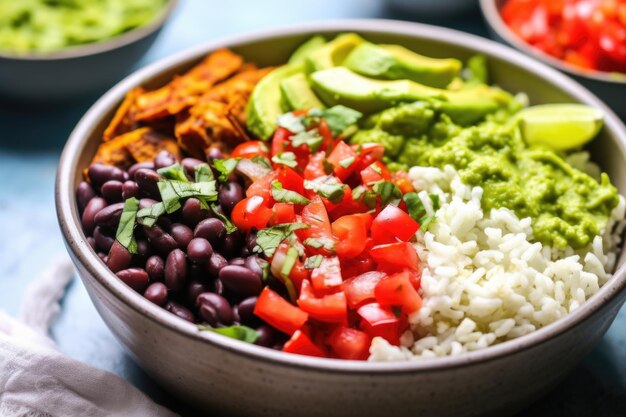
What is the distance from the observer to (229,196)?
2.70m

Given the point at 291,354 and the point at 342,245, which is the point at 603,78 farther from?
the point at 291,354

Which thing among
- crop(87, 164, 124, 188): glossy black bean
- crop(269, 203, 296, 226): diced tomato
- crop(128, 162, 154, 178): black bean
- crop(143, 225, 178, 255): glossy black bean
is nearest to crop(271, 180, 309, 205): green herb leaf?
crop(269, 203, 296, 226): diced tomato

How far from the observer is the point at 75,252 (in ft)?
8.02

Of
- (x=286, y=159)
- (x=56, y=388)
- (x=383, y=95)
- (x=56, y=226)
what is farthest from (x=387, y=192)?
(x=56, y=226)

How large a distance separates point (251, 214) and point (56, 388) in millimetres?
893

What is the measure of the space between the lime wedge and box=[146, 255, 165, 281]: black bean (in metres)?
1.64

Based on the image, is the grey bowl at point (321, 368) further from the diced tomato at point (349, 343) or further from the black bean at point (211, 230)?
the black bean at point (211, 230)

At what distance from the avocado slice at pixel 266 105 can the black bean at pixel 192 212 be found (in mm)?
571

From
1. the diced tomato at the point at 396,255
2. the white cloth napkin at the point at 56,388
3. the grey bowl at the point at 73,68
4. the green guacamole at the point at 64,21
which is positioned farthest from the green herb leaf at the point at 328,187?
the green guacamole at the point at 64,21

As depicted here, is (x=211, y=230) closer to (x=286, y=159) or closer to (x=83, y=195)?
(x=286, y=159)

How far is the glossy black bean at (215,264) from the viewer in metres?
2.46

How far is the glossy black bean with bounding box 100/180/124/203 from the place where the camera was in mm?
2744

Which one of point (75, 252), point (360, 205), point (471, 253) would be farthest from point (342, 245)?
point (75, 252)

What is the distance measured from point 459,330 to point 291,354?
1.88 ft
